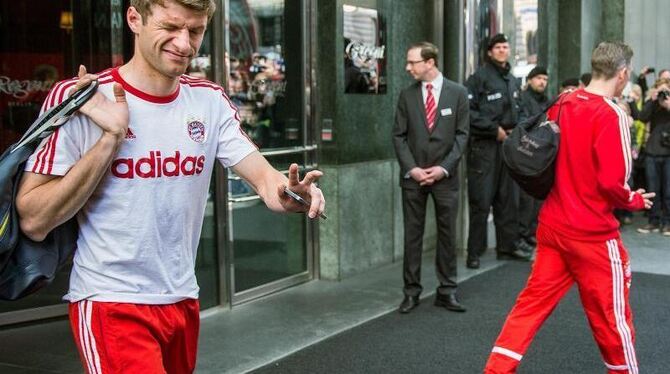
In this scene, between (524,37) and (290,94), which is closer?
(290,94)

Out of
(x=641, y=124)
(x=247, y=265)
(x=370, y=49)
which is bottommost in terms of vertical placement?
(x=247, y=265)

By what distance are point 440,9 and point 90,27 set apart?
399 centimetres

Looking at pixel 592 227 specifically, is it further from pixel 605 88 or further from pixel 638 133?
pixel 638 133

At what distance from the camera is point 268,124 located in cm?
761

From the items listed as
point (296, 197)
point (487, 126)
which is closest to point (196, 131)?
point (296, 197)

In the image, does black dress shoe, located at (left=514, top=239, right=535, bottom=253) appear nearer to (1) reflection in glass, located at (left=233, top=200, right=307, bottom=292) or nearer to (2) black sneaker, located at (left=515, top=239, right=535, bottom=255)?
(2) black sneaker, located at (left=515, top=239, right=535, bottom=255)

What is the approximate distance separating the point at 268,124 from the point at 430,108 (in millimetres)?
1470

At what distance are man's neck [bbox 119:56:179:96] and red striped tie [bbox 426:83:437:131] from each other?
4380mm

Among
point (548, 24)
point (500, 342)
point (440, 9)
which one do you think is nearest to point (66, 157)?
point (500, 342)

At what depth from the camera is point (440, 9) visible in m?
9.34

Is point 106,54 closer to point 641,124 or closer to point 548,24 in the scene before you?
point 548,24

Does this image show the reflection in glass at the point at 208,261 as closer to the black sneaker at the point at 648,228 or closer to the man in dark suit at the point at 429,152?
the man in dark suit at the point at 429,152

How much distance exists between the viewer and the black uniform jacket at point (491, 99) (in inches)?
345

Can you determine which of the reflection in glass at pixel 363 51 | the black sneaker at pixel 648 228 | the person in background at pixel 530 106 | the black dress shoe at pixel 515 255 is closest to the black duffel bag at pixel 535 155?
the reflection in glass at pixel 363 51
